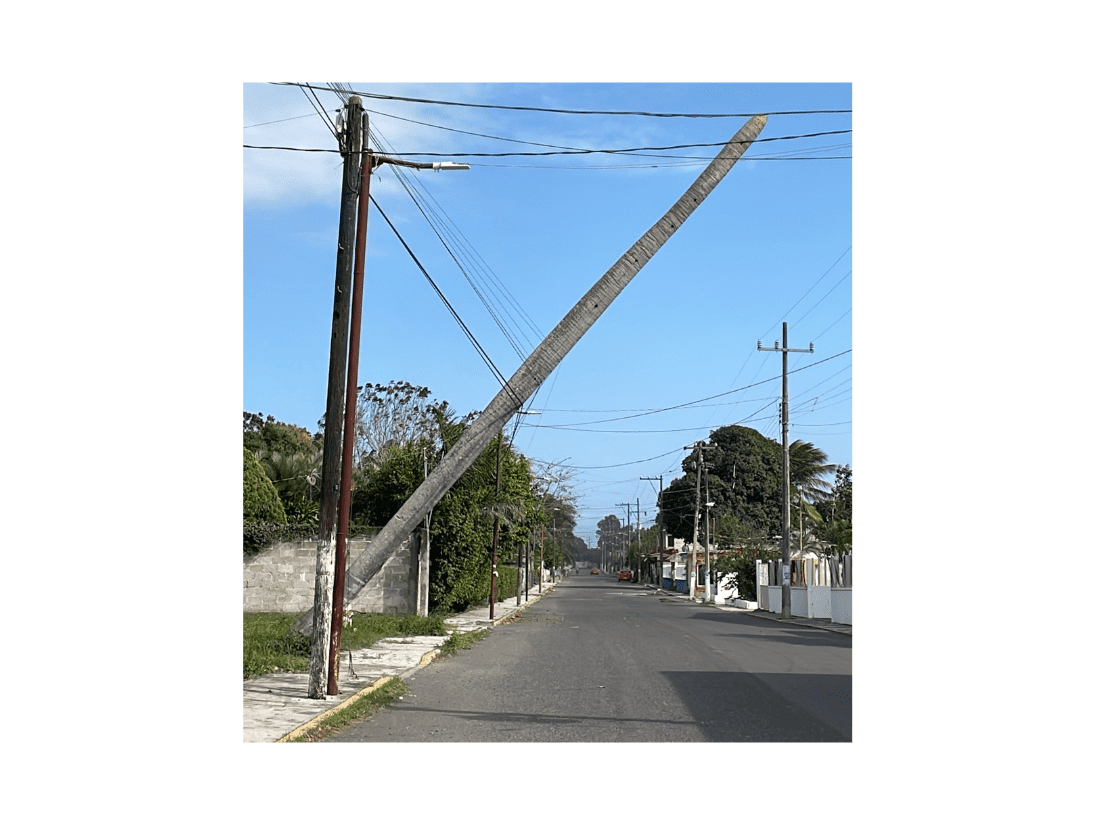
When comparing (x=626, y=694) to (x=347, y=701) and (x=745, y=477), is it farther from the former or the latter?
(x=745, y=477)

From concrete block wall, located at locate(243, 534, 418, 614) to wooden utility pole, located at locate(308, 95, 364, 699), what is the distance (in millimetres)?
15752

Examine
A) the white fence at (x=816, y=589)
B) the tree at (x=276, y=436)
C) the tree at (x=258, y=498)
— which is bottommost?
the white fence at (x=816, y=589)

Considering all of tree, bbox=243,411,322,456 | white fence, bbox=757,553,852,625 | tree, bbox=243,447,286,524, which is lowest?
white fence, bbox=757,553,852,625

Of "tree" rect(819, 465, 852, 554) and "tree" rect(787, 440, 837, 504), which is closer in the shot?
"tree" rect(819, 465, 852, 554)

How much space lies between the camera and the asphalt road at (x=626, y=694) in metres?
8.99

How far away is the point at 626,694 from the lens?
1162 cm

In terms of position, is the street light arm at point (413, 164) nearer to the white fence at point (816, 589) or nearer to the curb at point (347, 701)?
the curb at point (347, 701)

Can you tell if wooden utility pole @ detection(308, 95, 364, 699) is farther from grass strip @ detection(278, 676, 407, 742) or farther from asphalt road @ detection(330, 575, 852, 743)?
asphalt road @ detection(330, 575, 852, 743)

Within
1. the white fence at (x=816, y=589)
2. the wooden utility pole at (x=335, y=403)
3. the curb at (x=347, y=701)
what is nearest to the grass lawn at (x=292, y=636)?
the curb at (x=347, y=701)

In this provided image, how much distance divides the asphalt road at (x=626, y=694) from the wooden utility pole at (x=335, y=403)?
1.04 m

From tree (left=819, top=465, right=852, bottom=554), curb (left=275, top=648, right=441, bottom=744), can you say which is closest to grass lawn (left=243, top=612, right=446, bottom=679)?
curb (left=275, top=648, right=441, bottom=744)

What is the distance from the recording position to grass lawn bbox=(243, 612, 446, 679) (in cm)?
1336

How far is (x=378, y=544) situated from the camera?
448 inches

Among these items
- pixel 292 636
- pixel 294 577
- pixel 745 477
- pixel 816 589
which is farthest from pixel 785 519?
pixel 745 477
